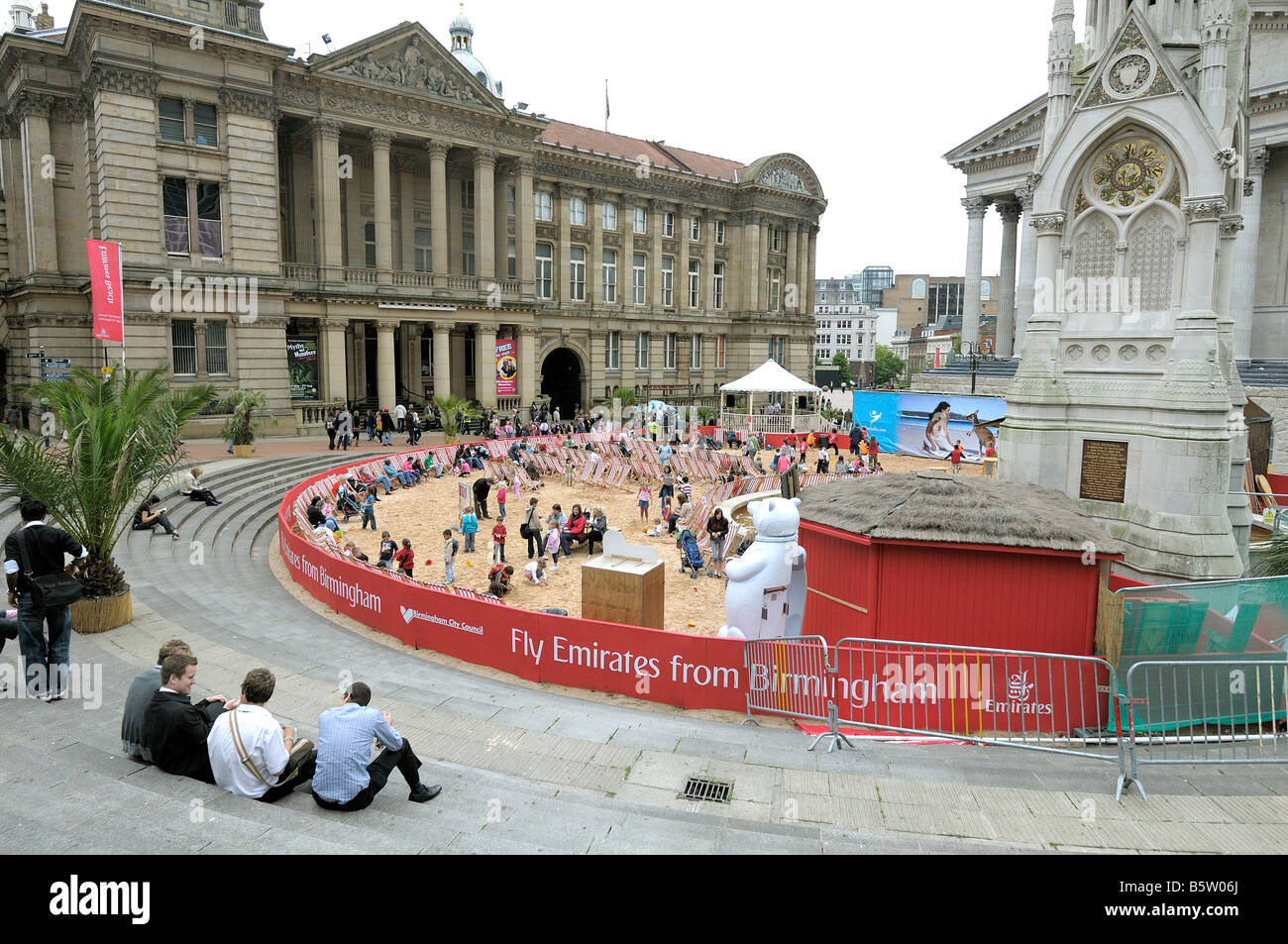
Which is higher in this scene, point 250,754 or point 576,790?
point 250,754

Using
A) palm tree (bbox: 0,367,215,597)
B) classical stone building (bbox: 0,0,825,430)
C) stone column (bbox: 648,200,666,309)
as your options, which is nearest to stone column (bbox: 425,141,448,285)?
classical stone building (bbox: 0,0,825,430)

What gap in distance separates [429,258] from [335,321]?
9366 mm

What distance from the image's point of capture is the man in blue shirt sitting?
20.3 feet

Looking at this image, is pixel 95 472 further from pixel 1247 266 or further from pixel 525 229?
pixel 1247 266

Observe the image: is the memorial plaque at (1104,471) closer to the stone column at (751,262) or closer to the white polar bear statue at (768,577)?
the white polar bear statue at (768,577)

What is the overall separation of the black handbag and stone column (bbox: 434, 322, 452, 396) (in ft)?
105

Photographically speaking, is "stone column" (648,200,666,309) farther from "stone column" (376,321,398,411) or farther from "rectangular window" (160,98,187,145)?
"rectangular window" (160,98,187,145)

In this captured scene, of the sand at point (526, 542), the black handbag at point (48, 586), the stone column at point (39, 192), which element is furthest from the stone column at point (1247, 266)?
the stone column at point (39, 192)

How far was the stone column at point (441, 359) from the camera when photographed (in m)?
40.3

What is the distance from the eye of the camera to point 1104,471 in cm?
1606

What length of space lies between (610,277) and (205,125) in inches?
1042

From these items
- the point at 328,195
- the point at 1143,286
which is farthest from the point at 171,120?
the point at 1143,286

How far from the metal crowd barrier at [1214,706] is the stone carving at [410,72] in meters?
39.3

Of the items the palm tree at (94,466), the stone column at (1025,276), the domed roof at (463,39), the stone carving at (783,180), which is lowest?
the palm tree at (94,466)
